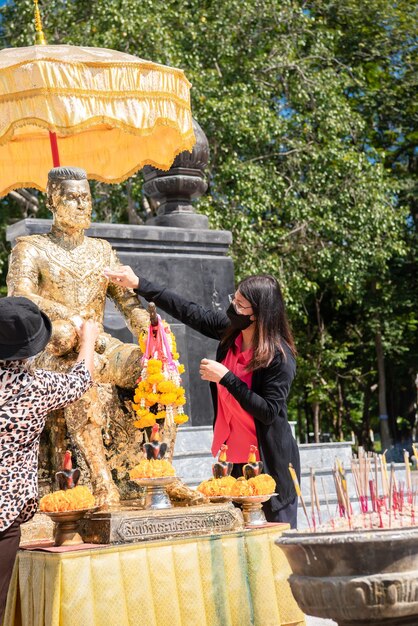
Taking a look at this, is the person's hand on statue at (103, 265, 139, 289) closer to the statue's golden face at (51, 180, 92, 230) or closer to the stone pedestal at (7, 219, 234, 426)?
the statue's golden face at (51, 180, 92, 230)

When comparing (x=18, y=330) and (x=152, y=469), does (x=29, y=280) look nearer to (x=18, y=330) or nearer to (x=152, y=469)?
(x=152, y=469)

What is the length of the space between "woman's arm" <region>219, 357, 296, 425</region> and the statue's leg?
75 cm

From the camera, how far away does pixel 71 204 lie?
5.70 meters

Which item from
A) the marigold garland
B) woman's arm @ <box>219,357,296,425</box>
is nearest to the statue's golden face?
the marigold garland

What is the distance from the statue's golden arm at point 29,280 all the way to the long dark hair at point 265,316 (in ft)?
3.35

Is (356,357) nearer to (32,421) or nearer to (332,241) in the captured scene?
(332,241)

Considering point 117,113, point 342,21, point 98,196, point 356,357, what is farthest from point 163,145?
point 356,357

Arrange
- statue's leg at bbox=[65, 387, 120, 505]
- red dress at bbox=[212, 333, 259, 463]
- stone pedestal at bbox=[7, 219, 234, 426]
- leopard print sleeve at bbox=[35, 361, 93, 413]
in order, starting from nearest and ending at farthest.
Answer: leopard print sleeve at bbox=[35, 361, 93, 413], red dress at bbox=[212, 333, 259, 463], statue's leg at bbox=[65, 387, 120, 505], stone pedestal at bbox=[7, 219, 234, 426]

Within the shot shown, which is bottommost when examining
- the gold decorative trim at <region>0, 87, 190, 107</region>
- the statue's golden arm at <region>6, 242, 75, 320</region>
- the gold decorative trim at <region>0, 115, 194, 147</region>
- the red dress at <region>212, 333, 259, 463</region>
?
the red dress at <region>212, 333, 259, 463</region>

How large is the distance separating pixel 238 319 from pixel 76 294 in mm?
971

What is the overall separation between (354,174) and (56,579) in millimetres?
13303

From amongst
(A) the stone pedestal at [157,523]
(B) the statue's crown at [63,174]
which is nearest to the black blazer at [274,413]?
(A) the stone pedestal at [157,523]

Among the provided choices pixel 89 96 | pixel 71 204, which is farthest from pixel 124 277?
pixel 89 96

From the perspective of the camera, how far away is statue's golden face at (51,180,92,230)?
5.68m
